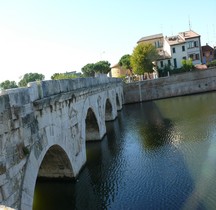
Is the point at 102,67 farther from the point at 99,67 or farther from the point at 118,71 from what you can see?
the point at 118,71

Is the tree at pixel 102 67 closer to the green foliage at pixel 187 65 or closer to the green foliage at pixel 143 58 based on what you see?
the green foliage at pixel 143 58

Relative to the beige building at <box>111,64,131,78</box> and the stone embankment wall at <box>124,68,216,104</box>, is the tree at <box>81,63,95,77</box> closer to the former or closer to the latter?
the beige building at <box>111,64,131,78</box>

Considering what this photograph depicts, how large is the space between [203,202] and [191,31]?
201ft

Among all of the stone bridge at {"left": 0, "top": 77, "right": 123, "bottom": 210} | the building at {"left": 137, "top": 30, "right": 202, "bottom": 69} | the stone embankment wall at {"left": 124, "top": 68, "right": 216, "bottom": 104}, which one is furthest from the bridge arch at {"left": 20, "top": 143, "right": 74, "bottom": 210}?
the building at {"left": 137, "top": 30, "right": 202, "bottom": 69}

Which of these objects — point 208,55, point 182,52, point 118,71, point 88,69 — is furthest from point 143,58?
point 88,69

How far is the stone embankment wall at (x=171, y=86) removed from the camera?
53.6 meters

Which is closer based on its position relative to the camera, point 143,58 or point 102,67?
point 143,58

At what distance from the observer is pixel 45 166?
55.2 ft

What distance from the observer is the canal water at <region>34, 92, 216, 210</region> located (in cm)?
1407

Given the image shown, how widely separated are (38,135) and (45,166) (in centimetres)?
594

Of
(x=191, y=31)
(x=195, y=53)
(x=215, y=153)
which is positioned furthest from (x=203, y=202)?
(x=191, y=31)

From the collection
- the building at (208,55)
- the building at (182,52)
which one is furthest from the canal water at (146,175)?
the building at (208,55)

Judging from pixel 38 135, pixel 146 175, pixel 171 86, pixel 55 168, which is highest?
pixel 38 135

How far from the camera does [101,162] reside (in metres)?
21.0
